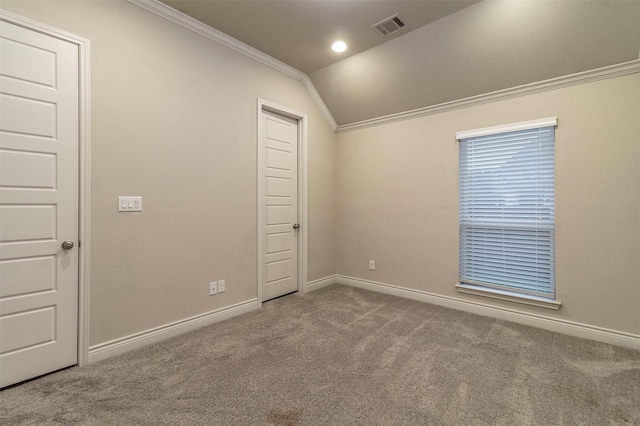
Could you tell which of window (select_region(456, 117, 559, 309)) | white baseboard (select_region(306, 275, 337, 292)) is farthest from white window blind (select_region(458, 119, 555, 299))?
white baseboard (select_region(306, 275, 337, 292))

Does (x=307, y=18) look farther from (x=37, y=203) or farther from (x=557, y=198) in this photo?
(x=557, y=198)

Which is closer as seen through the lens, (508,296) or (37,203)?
(37,203)

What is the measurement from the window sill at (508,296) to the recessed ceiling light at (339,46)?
9.82 ft

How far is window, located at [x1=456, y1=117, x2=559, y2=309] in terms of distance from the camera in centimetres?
298

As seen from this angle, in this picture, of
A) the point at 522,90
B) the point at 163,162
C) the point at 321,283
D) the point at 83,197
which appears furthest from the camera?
the point at 321,283

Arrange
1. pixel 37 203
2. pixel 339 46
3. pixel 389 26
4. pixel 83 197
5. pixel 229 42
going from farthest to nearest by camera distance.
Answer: pixel 339 46, pixel 229 42, pixel 389 26, pixel 83 197, pixel 37 203

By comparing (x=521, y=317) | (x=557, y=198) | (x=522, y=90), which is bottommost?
(x=521, y=317)

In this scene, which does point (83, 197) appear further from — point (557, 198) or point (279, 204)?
point (557, 198)

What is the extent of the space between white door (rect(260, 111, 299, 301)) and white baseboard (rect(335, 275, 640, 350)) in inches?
48.3

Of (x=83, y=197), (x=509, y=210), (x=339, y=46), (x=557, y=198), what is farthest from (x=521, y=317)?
(x=83, y=197)

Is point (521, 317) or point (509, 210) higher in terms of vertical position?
point (509, 210)

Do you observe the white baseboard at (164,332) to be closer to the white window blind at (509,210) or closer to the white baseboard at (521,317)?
the white baseboard at (521,317)

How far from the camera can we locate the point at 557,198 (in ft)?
9.51

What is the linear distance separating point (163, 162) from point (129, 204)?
469 mm
